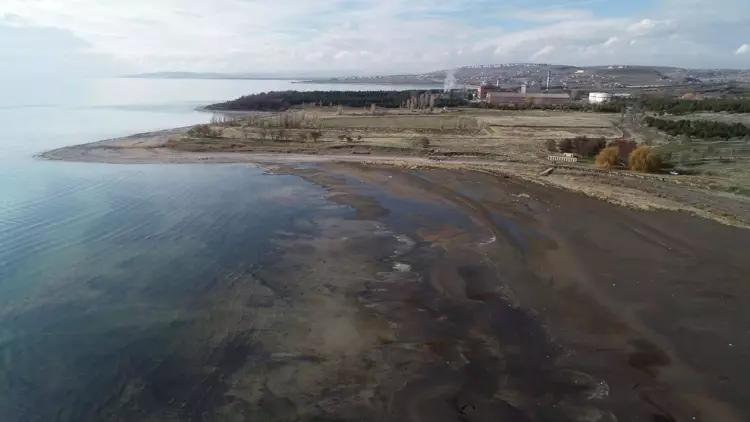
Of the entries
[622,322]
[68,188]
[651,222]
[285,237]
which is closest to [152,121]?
[68,188]

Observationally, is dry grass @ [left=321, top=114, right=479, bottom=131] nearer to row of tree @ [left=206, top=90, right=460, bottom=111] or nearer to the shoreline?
the shoreline

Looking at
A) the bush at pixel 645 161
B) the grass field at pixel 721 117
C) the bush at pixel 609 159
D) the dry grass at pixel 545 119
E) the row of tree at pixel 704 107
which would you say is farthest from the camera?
the row of tree at pixel 704 107

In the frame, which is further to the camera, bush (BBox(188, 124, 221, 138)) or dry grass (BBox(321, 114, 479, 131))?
dry grass (BBox(321, 114, 479, 131))

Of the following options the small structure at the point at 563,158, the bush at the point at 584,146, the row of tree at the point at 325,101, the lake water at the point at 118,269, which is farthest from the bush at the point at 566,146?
the row of tree at the point at 325,101

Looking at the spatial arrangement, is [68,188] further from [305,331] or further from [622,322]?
[622,322]

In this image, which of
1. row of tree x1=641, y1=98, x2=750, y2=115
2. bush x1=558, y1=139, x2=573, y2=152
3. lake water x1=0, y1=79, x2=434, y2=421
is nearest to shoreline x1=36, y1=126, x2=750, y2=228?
lake water x1=0, y1=79, x2=434, y2=421

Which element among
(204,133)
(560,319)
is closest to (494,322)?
(560,319)

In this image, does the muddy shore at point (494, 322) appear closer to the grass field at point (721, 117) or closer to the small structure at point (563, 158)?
the small structure at point (563, 158)
